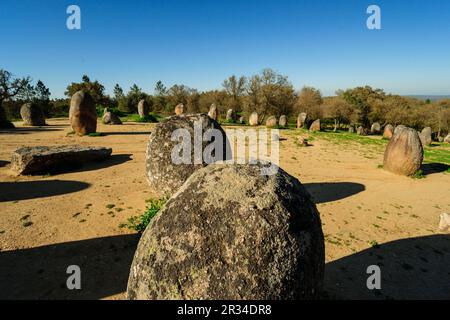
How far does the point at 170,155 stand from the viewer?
8.84 metres

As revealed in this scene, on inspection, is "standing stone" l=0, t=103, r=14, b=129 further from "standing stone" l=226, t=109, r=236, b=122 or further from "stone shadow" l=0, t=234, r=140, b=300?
"standing stone" l=226, t=109, r=236, b=122

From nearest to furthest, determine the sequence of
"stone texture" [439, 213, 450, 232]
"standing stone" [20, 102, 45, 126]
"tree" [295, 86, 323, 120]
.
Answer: "stone texture" [439, 213, 450, 232] < "standing stone" [20, 102, 45, 126] < "tree" [295, 86, 323, 120]

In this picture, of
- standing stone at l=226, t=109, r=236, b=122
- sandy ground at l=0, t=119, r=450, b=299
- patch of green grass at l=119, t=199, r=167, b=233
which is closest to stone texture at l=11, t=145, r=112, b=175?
sandy ground at l=0, t=119, r=450, b=299

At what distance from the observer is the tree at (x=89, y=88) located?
53.5 meters

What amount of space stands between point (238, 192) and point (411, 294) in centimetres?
554

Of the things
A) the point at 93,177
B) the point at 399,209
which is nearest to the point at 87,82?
the point at 93,177

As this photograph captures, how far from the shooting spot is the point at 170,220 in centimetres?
290

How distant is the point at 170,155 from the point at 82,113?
→ 54.3 feet

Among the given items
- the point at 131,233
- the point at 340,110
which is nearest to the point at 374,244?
the point at 131,233

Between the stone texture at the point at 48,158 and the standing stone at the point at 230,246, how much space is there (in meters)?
11.9

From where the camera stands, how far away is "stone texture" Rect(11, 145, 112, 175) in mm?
11953

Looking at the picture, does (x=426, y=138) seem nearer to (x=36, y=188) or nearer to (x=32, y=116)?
(x=36, y=188)

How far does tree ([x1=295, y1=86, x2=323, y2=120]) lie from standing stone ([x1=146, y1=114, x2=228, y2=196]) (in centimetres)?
4034
